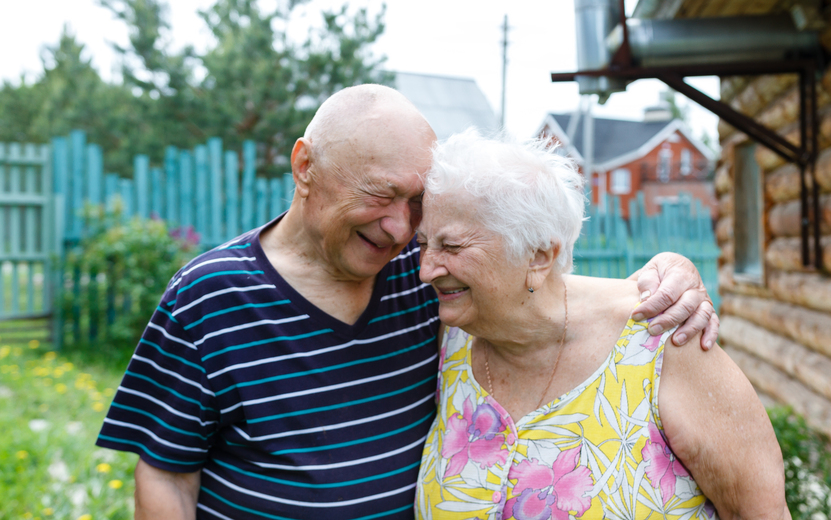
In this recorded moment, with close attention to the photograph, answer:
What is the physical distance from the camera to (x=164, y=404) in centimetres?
160

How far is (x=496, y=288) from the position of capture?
1.61m

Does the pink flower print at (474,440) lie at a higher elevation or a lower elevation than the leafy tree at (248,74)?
lower

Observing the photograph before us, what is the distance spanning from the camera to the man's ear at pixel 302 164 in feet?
5.62

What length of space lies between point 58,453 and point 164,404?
2611 millimetres

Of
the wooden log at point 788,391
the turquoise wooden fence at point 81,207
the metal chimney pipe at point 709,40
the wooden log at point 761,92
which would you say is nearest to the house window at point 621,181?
the turquoise wooden fence at point 81,207

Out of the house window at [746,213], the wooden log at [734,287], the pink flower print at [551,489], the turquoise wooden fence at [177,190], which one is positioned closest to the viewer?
the pink flower print at [551,489]

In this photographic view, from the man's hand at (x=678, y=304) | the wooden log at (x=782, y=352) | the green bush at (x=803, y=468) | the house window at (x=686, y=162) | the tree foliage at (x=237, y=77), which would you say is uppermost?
the house window at (x=686, y=162)

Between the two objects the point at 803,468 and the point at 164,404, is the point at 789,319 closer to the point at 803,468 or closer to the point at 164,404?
the point at 803,468

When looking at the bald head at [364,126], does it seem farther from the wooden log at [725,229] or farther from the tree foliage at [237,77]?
the tree foliage at [237,77]

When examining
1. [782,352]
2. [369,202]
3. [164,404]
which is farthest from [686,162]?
[164,404]

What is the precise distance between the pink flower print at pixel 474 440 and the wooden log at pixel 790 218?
341 cm

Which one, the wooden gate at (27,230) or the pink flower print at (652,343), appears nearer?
the pink flower print at (652,343)

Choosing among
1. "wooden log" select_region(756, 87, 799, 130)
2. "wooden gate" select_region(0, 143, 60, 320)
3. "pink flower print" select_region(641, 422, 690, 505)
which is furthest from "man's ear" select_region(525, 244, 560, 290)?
"wooden gate" select_region(0, 143, 60, 320)

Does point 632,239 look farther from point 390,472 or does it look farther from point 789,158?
point 390,472
